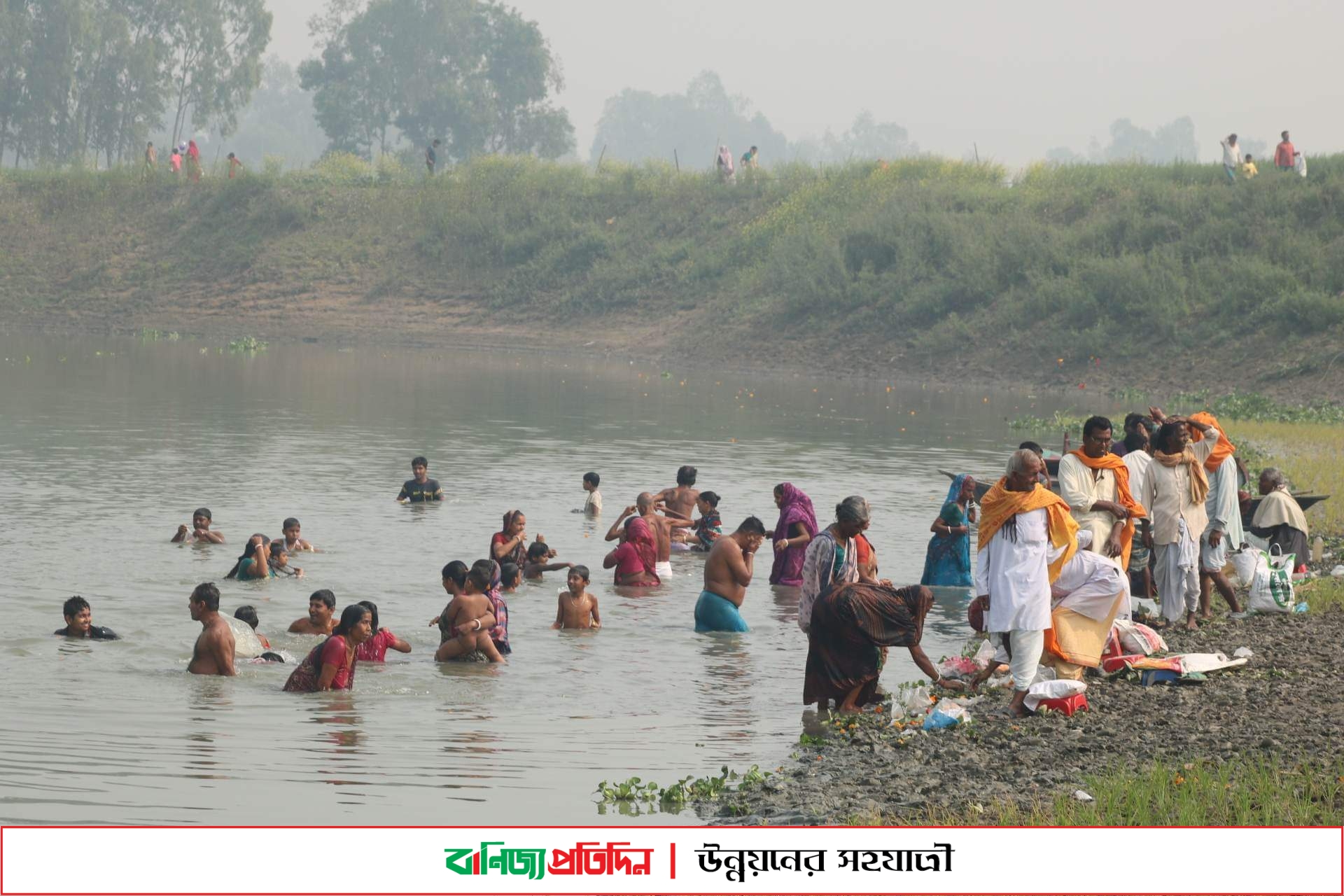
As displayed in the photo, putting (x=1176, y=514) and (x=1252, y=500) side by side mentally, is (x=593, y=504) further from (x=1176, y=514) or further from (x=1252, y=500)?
(x=1176, y=514)

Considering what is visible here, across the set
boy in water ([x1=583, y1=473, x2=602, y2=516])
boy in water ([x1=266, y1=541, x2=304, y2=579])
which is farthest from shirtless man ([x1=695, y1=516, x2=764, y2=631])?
boy in water ([x1=583, y1=473, x2=602, y2=516])

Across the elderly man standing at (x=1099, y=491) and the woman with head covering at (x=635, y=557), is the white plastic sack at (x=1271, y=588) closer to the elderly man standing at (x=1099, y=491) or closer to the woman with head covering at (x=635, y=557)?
the elderly man standing at (x=1099, y=491)

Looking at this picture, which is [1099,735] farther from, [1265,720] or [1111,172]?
[1111,172]

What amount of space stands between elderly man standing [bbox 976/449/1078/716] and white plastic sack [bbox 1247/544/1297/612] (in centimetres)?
353

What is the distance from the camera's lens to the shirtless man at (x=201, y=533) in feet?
54.8

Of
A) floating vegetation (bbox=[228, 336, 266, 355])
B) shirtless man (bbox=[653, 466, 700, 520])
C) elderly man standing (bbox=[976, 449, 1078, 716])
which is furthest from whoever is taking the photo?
floating vegetation (bbox=[228, 336, 266, 355])

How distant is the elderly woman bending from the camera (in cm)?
1014

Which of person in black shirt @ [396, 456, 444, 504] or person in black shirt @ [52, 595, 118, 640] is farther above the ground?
person in black shirt @ [396, 456, 444, 504]

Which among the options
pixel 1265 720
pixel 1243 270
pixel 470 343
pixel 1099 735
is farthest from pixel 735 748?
pixel 470 343

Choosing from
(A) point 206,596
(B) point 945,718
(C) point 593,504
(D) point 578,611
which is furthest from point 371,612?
(C) point 593,504

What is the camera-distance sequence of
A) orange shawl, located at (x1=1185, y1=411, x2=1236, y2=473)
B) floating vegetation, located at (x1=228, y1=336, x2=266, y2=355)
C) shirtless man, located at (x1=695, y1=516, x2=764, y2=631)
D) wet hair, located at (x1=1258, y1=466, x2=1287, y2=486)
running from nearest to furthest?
1. orange shawl, located at (x1=1185, y1=411, x2=1236, y2=473)
2. shirtless man, located at (x1=695, y1=516, x2=764, y2=631)
3. wet hair, located at (x1=1258, y1=466, x2=1287, y2=486)
4. floating vegetation, located at (x1=228, y1=336, x2=266, y2=355)

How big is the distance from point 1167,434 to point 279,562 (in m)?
8.15

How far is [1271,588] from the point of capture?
12422 mm

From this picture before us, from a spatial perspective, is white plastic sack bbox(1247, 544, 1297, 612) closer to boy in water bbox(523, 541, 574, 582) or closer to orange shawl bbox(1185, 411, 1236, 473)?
orange shawl bbox(1185, 411, 1236, 473)
